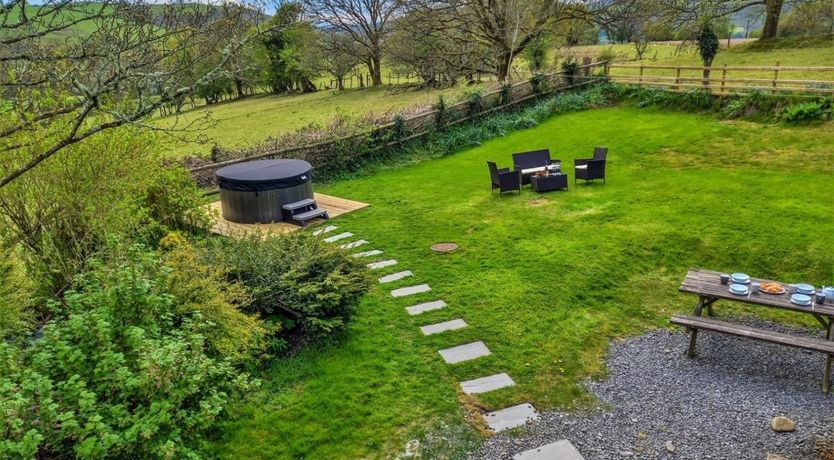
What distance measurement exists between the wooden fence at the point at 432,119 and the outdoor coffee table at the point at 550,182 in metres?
5.84

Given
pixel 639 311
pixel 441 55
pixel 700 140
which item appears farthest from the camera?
pixel 441 55

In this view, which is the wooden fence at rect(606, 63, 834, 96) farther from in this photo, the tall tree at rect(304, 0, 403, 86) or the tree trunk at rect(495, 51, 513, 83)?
the tall tree at rect(304, 0, 403, 86)

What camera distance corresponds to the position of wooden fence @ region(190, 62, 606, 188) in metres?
13.9

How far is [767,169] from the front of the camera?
1201 cm

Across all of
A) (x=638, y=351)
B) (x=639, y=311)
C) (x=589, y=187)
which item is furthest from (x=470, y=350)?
(x=589, y=187)

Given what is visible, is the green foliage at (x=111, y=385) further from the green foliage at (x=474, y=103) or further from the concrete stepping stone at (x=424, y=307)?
the green foliage at (x=474, y=103)

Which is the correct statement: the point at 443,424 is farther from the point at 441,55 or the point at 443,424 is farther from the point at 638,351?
the point at 441,55

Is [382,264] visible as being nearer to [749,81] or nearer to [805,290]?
[805,290]

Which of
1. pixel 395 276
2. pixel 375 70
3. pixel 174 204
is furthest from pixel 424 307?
pixel 375 70

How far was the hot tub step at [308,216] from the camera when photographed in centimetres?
1074

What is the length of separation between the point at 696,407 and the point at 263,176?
896 cm

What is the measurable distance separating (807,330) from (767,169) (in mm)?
7027

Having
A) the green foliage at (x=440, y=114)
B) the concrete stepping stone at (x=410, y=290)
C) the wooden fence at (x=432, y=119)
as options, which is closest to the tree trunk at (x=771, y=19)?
the wooden fence at (x=432, y=119)

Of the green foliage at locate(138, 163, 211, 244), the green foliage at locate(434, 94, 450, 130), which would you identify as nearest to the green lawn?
the green foliage at locate(434, 94, 450, 130)
